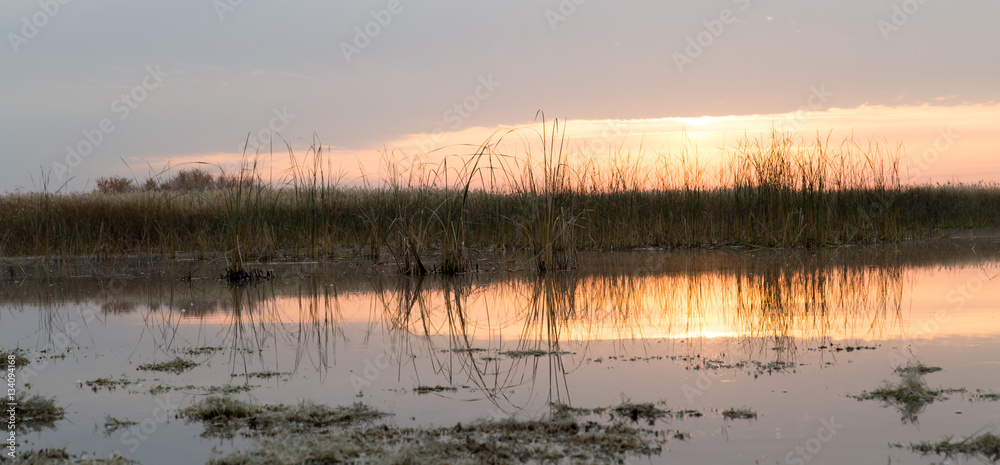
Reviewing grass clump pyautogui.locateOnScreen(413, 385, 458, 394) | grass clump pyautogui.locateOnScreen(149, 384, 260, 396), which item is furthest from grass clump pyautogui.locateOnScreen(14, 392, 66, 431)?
grass clump pyautogui.locateOnScreen(413, 385, 458, 394)

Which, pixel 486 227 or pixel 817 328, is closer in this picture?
pixel 817 328

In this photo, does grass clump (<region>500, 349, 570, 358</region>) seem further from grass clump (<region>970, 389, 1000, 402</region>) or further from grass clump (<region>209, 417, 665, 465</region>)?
grass clump (<region>970, 389, 1000, 402</region>)

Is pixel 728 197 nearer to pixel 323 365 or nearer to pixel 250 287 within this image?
pixel 250 287

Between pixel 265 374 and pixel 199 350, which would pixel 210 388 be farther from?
pixel 199 350

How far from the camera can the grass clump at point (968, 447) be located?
2225 millimetres

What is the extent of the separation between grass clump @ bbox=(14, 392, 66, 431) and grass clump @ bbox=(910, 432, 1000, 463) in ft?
10.5

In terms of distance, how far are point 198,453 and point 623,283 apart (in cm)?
507

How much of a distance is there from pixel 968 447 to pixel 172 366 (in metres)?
3.58

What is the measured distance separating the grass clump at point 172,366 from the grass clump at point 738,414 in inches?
106

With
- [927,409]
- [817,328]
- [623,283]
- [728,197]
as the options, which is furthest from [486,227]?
[927,409]

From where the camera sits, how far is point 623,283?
22.8ft

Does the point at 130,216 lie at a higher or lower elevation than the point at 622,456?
higher

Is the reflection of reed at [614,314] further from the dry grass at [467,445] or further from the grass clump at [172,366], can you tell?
the grass clump at [172,366]

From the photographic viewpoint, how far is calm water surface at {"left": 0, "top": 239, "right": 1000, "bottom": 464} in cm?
256
